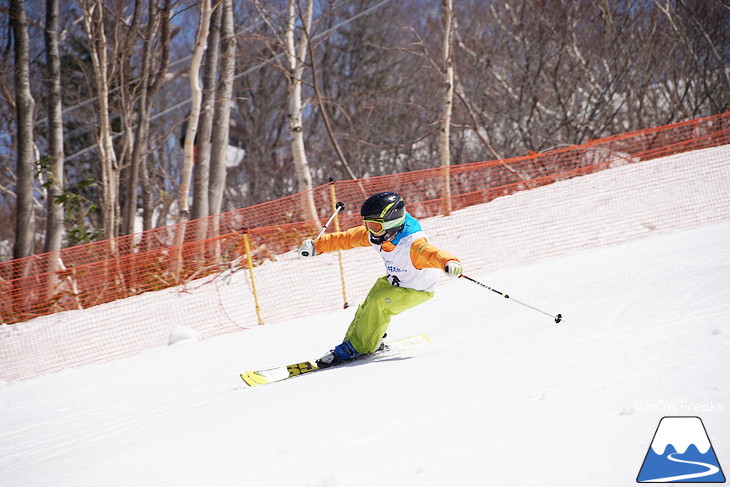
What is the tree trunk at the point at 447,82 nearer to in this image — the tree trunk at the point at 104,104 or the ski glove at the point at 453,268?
the tree trunk at the point at 104,104

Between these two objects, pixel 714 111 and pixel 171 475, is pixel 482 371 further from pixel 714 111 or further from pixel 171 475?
pixel 714 111

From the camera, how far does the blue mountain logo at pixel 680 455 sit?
2070 mm

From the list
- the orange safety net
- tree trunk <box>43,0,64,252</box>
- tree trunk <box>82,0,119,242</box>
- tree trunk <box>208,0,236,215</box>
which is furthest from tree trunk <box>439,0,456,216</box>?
tree trunk <box>43,0,64,252</box>

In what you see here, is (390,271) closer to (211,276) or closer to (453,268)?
(453,268)

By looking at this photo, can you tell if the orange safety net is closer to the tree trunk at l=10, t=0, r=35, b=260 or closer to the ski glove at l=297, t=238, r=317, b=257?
the tree trunk at l=10, t=0, r=35, b=260

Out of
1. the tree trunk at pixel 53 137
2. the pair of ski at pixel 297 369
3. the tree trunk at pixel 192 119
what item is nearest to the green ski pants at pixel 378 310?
the pair of ski at pixel 297 369

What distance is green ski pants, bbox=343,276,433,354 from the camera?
491 centimetres

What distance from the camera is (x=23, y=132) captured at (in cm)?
1138

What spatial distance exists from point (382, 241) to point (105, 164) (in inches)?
374

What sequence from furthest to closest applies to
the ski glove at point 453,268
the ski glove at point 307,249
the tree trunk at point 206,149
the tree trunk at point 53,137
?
1. the tree trunk at point 206,149
2. the tree trunk at point 53,137
3. the ski glove at point 307,249
4. the ski glove at point 453,268

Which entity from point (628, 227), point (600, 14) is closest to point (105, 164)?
point (628, 227)

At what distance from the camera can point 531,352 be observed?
379cm

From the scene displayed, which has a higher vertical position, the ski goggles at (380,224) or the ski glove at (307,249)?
the ski goggles at (380,224)

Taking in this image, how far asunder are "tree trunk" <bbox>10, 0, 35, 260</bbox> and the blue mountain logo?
12456mm
